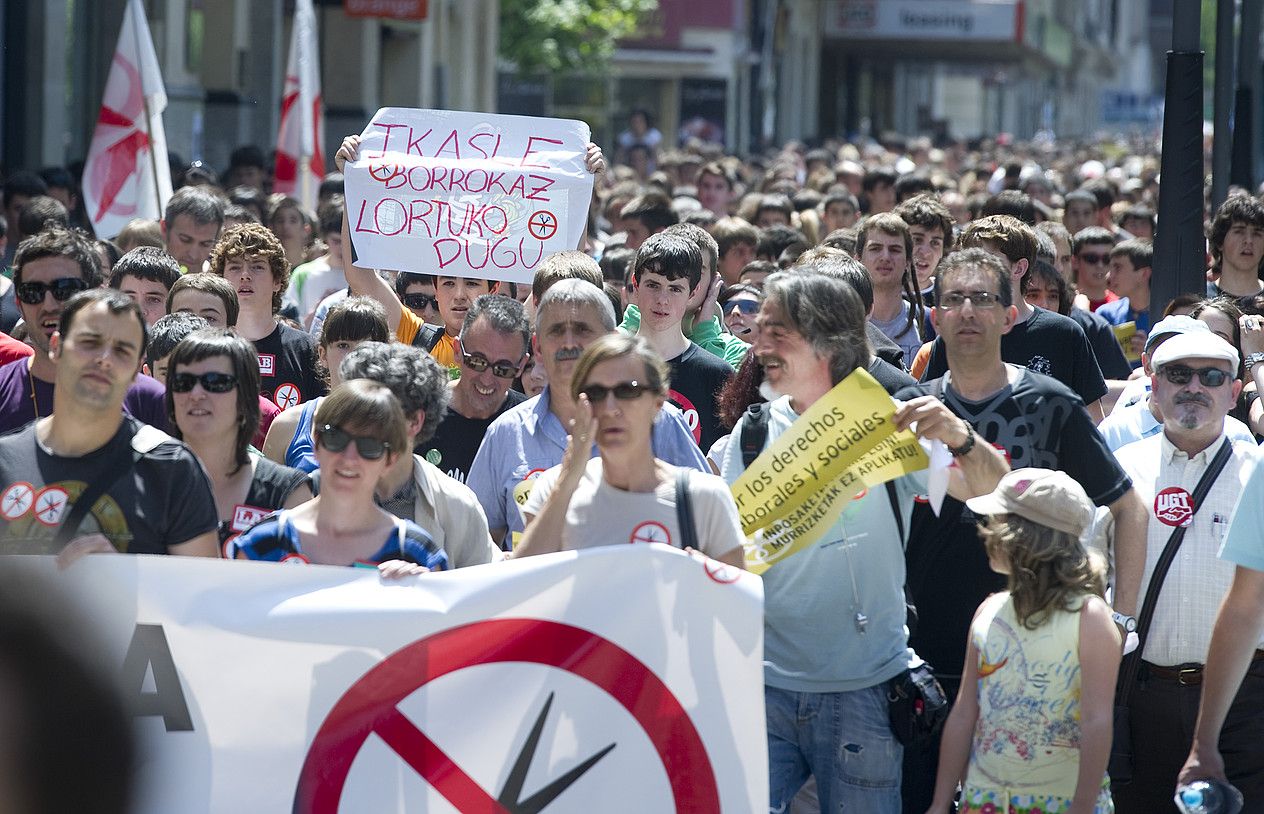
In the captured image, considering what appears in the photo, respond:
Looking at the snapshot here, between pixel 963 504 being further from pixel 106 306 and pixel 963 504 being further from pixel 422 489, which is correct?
pixel 106 306

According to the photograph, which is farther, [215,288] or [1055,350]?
[215,288]

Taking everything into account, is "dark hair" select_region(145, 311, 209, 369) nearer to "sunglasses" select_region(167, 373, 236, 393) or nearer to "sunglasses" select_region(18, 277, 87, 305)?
"sunglasses" select_region(18, 277, 87, 305)

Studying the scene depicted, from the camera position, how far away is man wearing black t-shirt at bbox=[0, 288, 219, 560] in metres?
4.30

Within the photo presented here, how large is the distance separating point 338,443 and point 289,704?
2.00 ft

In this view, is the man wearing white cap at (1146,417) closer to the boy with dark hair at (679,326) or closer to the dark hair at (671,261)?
the boy with dark hair at (679,326)

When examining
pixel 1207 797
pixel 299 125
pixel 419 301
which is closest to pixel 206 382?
pixel 1207 797

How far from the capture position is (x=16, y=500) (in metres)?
4.30

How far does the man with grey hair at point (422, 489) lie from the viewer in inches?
185

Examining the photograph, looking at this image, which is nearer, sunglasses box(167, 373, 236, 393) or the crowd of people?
the crowd of people

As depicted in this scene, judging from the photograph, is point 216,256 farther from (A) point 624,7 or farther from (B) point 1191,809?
(A) point 624,7

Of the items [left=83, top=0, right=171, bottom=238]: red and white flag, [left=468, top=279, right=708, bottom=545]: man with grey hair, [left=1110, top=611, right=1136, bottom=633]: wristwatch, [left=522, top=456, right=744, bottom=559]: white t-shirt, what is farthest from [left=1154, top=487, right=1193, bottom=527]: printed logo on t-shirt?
[left=83, top=0, right=171, bottom=238]: red and white flag

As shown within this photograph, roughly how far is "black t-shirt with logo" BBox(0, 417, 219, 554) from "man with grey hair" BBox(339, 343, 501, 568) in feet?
1.73

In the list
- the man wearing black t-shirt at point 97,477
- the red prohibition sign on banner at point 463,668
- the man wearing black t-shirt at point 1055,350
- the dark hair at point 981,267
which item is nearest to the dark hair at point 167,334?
the man wearing black t-shirt at point 97,477

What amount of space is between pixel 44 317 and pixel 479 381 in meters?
1.57
